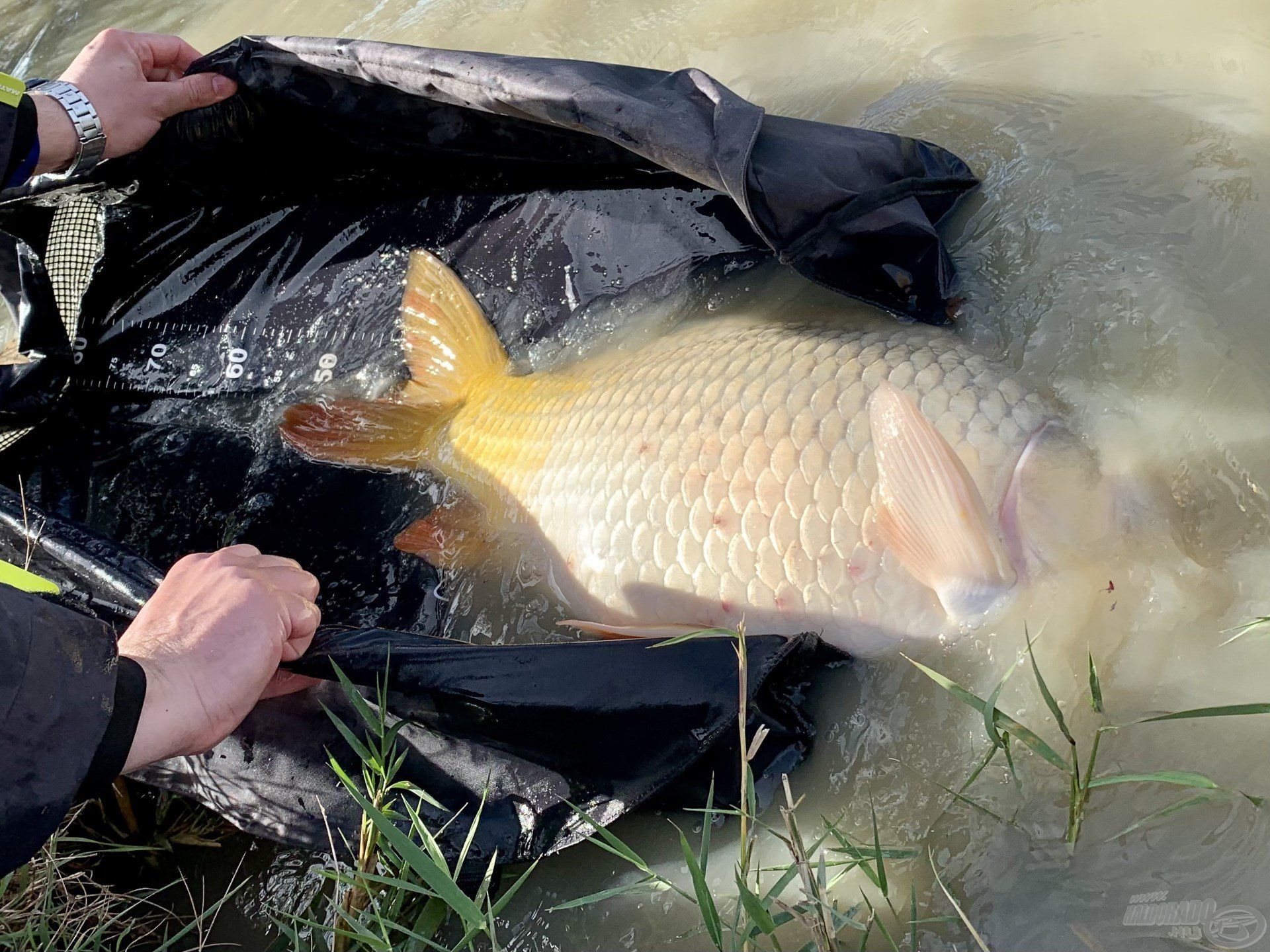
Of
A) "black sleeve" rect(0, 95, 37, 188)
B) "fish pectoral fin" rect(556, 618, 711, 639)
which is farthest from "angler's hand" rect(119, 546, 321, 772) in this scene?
"black sleeve" rect(0, 95, 37, 188)

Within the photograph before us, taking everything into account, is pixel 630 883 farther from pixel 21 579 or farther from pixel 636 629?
pixel 21 579

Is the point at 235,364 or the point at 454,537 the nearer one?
the point at 454,537

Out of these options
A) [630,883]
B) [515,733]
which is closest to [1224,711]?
[630,883]

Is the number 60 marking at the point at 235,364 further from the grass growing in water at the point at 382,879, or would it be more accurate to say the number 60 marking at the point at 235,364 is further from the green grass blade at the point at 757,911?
the green grass blade at the point at 757,911

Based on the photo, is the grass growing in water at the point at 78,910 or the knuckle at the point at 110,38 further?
the knuckle at the point at 110,38

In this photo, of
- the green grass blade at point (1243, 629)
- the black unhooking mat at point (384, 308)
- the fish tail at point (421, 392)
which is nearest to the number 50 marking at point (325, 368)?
the black unhooking mat at point (384, 308)

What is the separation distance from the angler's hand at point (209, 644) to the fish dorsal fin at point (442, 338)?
755mm

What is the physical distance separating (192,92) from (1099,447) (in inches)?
76.8

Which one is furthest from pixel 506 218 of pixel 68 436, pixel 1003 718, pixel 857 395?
pixel 1003 718

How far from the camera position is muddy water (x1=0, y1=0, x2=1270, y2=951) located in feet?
4.03

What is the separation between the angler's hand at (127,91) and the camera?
2020 mm

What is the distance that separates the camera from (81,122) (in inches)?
79.6

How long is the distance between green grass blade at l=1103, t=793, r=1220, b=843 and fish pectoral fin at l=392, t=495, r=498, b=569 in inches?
50.4

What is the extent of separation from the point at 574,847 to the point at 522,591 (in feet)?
1.88
